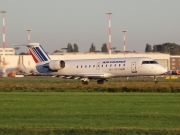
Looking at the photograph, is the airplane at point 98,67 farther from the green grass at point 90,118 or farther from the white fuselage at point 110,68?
the green grass at point 90,118

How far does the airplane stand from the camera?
6259 centimetres

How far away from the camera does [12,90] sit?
159 ft

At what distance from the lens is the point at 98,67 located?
65562 millimetres

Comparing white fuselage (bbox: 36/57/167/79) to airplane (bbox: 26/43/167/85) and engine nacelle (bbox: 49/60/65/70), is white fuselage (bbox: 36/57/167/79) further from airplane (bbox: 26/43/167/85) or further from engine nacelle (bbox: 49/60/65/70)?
engine nacelle (bbox: 49/60/65/70)

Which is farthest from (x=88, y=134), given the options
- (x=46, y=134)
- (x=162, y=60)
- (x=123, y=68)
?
(x=162, y=60)

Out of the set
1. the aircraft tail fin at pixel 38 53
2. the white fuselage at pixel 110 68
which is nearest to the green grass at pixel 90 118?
the white fuselage at pixel 110 68

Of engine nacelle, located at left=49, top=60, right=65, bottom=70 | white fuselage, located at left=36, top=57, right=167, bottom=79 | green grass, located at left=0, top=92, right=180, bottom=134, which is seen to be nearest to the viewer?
green grass, located at left=0, top=92, right=180, bottom=134

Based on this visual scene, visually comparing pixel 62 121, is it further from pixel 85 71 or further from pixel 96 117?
pixel 85 71

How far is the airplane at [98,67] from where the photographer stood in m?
62.6

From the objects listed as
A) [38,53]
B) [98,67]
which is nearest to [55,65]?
[38,53]

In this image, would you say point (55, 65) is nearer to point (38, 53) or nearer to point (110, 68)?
point (38, 53)

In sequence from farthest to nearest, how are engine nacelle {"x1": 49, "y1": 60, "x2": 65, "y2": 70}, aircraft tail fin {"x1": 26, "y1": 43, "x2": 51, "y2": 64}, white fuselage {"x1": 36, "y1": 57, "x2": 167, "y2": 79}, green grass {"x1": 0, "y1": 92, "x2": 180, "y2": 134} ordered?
aircraft tail fin {"x1": 26, "y1": 43, "x2": 51, "y2": 64}
engine nacelle {"x1": 49, "y1": 60, "x2": 65, "y2": 70}
white fuselage {"x1": 36, "y1": 57, "x2": 167, "y2": 79}
green grass {"x1": 0, "y1": 92, "x2": 180, "y2": 134}

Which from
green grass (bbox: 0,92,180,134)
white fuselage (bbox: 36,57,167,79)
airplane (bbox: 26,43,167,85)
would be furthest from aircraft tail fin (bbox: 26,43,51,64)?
green grass (bbox: 0,92,180,134)

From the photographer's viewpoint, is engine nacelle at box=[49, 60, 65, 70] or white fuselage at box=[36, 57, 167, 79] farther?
engine nacelle at box=[49, 60, 65, 70]
